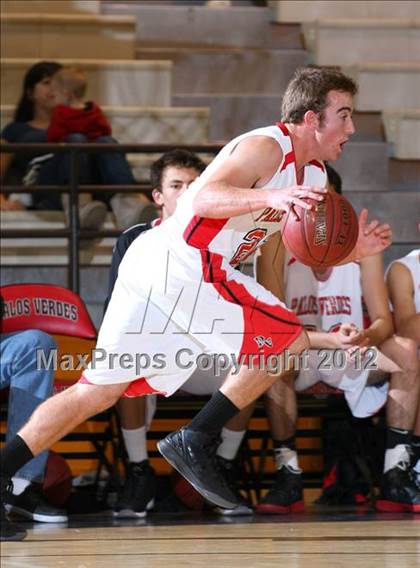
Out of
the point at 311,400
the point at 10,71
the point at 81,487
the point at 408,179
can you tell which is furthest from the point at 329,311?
the point at 10,71

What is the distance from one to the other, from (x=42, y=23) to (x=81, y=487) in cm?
343

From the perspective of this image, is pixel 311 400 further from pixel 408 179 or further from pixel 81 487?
pixel 408 179

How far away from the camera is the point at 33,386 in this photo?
492cm

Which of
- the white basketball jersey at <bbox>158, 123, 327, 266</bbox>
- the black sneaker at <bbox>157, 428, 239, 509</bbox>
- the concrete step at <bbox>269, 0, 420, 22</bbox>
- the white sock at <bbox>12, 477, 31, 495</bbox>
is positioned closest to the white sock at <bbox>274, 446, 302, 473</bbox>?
the black sneaker at <bbox>157, 428, 239, 509</bbox>

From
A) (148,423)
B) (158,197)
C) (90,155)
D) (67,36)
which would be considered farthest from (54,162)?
(148,423)

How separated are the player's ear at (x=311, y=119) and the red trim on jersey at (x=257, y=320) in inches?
23.4

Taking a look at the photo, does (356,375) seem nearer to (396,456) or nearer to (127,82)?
(396,456)

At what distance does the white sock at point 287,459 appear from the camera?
514 centimetres

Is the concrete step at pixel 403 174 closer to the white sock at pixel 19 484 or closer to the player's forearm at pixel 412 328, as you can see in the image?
the player's forearm at pixel 412 328

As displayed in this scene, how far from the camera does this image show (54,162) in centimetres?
648

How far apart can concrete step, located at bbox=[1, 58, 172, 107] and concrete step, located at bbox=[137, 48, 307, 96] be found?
277mm

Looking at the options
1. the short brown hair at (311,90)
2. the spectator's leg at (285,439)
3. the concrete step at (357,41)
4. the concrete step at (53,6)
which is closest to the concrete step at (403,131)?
the concrete step at (357,41)

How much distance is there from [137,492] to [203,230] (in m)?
1.38

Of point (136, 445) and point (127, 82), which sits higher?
A: point (127, 82)
